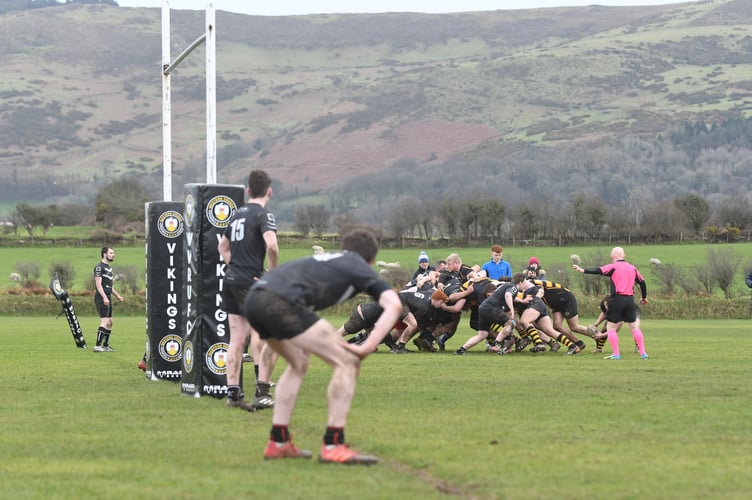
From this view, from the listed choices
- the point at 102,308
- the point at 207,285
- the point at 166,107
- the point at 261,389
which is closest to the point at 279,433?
the point at 261,389

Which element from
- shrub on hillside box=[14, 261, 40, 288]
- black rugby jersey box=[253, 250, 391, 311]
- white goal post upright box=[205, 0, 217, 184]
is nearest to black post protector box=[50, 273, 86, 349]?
white goal post upright box=[205, 0, 217, 184]

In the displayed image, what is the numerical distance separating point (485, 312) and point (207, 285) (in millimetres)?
10284

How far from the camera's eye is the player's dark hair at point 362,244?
31.5 ft

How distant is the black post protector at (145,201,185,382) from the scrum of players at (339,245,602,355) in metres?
6.64

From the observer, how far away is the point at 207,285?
1479cm

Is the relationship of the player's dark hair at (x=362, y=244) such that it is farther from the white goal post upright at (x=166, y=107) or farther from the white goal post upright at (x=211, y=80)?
the white goal post upright at (x=166, y=107)

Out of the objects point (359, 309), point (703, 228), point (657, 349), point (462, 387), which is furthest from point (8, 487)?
point (703, 228)

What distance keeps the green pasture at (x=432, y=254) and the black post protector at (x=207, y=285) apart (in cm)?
6609

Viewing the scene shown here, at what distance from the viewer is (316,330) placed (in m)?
9.39

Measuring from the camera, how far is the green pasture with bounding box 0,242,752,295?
285 ft

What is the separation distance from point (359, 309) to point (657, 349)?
22.2 ft

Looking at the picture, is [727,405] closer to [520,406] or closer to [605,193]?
[520,406]

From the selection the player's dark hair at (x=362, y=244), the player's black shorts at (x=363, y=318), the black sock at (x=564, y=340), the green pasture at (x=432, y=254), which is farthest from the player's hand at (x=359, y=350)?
the green pasture at (x=432, y=254)

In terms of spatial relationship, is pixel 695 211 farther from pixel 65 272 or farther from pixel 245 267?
pixel 245 267
